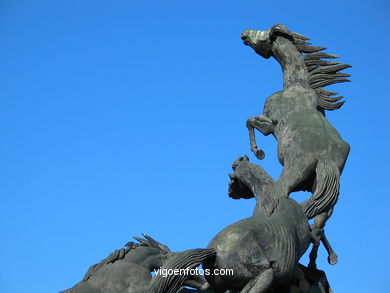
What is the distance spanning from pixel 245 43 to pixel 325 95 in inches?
66.2

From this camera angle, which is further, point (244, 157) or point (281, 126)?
point (281, 126)

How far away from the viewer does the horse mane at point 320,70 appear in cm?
962

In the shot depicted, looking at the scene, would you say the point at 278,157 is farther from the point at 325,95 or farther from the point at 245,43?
the point at 245,43

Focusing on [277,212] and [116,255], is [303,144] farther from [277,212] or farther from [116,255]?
[116,255]

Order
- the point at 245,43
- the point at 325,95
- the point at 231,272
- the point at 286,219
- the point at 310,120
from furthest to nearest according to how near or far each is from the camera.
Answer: the point at 245,43 < the point at 325,95 < the point at 310,120 < the point at 286,219 < the point at 231,272

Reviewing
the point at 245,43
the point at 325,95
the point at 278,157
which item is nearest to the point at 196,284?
the point at 278,157

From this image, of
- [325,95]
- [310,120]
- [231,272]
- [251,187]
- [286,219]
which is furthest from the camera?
[325,95]

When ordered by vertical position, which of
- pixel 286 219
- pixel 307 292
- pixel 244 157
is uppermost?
pixel 244 157

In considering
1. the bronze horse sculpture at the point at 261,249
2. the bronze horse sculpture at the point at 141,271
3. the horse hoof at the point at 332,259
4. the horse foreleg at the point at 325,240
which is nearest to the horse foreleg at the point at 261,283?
the bronze horse sculpture at the point at 261,249

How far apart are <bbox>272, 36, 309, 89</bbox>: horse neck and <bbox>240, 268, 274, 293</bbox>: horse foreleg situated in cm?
368

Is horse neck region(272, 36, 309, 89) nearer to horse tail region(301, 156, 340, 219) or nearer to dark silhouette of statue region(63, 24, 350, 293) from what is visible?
dark silhouette of statue region(63, 24, 350, 293)

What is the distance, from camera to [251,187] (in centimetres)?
795

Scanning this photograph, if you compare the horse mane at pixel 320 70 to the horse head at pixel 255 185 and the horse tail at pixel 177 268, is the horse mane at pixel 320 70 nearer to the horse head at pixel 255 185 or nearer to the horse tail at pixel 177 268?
the horse head at pixel 255 185

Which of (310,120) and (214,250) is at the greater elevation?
(310,120)
